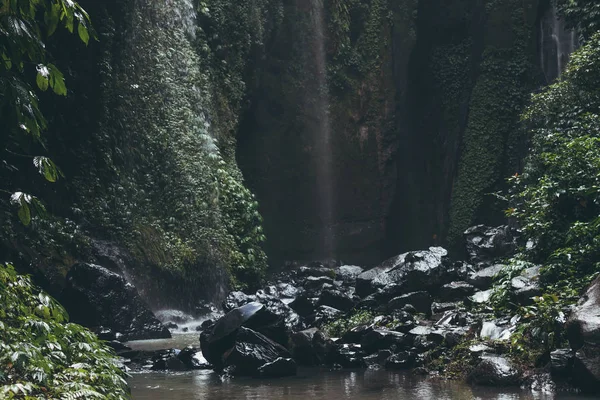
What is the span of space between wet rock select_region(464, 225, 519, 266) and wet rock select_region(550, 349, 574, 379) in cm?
820

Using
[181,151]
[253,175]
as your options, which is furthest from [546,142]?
[253,175]

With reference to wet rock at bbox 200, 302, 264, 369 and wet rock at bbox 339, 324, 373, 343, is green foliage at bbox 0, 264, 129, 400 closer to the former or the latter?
wet rock at bbox 200, 302, 264, 369

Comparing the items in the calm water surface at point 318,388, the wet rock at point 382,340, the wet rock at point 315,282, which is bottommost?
the calm water surface at point 318,388

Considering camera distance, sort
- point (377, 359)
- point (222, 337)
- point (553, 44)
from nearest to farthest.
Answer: point (222, 337) < point (377, 359) < point (553, 44)

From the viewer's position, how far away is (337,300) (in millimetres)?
12352

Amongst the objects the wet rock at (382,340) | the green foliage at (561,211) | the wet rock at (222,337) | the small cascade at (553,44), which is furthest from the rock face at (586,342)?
the small cascade at (553,44)

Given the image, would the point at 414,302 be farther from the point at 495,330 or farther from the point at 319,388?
the point at 319,388

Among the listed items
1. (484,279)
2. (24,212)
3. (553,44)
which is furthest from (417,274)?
(553,44)

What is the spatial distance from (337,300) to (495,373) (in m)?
5.22

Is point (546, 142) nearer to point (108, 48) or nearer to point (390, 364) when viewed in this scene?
point (390, 364)

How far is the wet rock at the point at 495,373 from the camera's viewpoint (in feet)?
23.7

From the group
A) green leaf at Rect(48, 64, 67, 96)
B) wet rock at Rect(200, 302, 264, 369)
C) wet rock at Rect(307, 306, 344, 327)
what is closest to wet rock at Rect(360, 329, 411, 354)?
wet rock at Rect(200, 302, 264, 369)

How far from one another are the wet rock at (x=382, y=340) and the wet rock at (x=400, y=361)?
335mm

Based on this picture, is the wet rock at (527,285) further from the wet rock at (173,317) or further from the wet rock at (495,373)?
the wet rock at (173,317)
